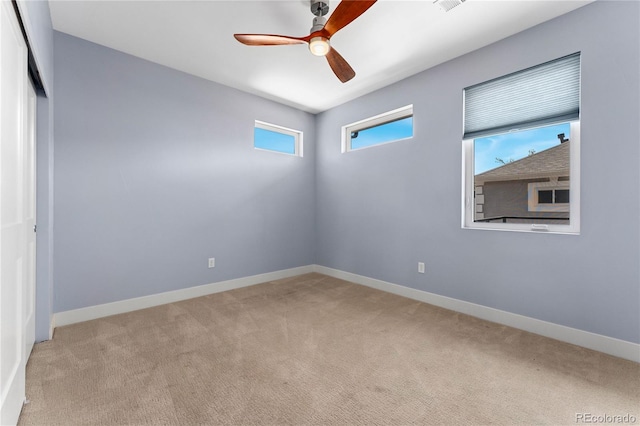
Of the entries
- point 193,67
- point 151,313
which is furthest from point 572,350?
point 193,67

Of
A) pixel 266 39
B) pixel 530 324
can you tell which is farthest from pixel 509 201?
pixel 266 39

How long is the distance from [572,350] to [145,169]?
13.7 feet

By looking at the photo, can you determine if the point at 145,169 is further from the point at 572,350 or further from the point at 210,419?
the point at 572,350

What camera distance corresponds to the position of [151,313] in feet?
9.36

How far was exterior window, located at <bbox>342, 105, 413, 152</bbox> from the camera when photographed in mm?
3539

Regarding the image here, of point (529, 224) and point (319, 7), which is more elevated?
point (319, 7)

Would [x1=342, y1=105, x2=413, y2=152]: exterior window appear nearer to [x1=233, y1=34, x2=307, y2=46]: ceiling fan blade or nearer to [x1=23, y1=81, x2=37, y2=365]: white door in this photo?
[x1=233, y1=34, x2=307, y2=46]: ceiling fan blade

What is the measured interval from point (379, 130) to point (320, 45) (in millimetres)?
1938

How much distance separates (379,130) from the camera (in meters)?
3.87

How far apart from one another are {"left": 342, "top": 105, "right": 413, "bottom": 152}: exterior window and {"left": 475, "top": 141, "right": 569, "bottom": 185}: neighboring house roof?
1.07m

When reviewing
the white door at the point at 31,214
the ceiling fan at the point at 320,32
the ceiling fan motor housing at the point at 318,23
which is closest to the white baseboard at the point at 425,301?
the white door at the point at 31,214

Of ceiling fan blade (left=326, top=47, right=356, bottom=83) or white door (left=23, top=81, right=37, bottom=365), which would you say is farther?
ceiling fan blade (left=326, top=47, right=356, bottom=83)

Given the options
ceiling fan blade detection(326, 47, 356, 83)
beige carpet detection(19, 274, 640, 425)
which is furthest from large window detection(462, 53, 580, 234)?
ceiling fan blade detection(326, 47, 356, 83)

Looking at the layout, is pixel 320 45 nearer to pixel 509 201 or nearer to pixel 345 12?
pixel 345 12
